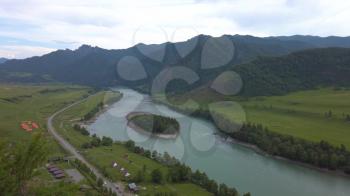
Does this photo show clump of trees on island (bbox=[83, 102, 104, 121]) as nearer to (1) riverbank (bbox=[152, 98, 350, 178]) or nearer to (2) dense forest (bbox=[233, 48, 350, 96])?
(1) riverbank (bbox=[152, 98, 350, 178])

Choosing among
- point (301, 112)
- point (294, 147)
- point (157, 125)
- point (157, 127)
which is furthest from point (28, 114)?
point (301, 112)

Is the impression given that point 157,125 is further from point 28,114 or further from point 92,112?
point 28,114

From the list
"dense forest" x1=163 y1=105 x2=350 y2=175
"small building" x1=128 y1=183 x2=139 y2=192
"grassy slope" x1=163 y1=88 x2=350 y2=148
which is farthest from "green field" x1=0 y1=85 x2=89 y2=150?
"grassy slope" x1=163 y1=88 x2=350 y2=148

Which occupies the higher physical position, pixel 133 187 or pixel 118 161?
pixel 118 161

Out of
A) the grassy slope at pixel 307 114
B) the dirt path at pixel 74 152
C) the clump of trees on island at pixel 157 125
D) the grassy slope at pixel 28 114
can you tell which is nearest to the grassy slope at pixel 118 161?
the dirt path at pixel 74 152

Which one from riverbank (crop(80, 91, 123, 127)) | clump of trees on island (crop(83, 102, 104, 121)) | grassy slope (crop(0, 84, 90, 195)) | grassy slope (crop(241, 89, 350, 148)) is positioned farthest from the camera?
clump of trees on island (crop(83, 102, 104, 121))

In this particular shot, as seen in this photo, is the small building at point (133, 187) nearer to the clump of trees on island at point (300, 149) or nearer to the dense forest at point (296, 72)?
the clump of trees on island at point (300, 149)

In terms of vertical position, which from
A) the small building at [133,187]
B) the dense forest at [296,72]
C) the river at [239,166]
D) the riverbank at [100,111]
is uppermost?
the dense forest at [296,72]
